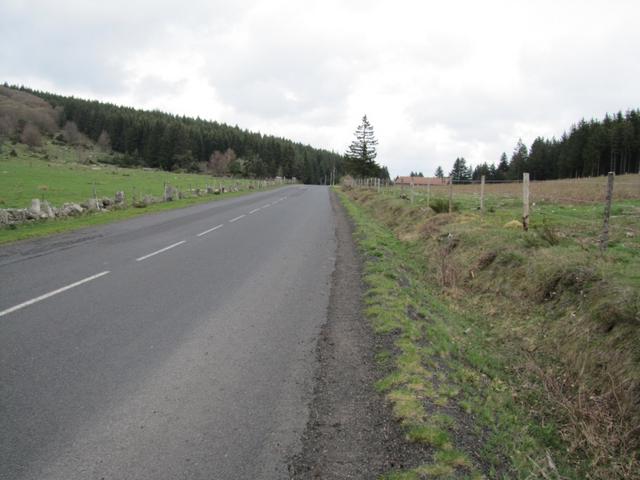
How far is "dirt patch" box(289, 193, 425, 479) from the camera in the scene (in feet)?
9.71

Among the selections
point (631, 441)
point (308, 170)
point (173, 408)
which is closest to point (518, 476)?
point (631, 441)

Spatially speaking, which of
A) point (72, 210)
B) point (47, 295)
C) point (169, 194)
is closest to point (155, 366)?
point (47, 295)

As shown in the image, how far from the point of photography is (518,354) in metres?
5.55

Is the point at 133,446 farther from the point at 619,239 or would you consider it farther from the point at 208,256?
the point at 619,239

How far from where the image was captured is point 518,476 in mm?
2994

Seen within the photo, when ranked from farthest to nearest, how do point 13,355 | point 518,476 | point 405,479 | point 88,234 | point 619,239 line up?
point 88,234, point 619,239, point 13,355, point 518,476, point 405,479

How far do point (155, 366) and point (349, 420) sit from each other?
7.02 feet

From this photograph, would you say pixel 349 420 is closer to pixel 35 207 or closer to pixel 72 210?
pixel 35 207

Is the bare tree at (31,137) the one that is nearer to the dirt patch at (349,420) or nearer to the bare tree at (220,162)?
the bare tree at (220,162)

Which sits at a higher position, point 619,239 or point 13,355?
point 619,239

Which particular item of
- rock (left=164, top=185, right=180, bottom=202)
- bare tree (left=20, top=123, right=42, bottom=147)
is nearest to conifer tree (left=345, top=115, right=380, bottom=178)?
rock (left=164, top=185, right=180, bottom=202)

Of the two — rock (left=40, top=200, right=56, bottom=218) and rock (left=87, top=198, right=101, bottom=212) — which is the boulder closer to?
rock (left=40, top=200, right=56, bottom=218)

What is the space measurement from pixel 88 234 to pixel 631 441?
1455 centimetres

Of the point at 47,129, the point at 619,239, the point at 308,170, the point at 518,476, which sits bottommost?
the point at 518,476
